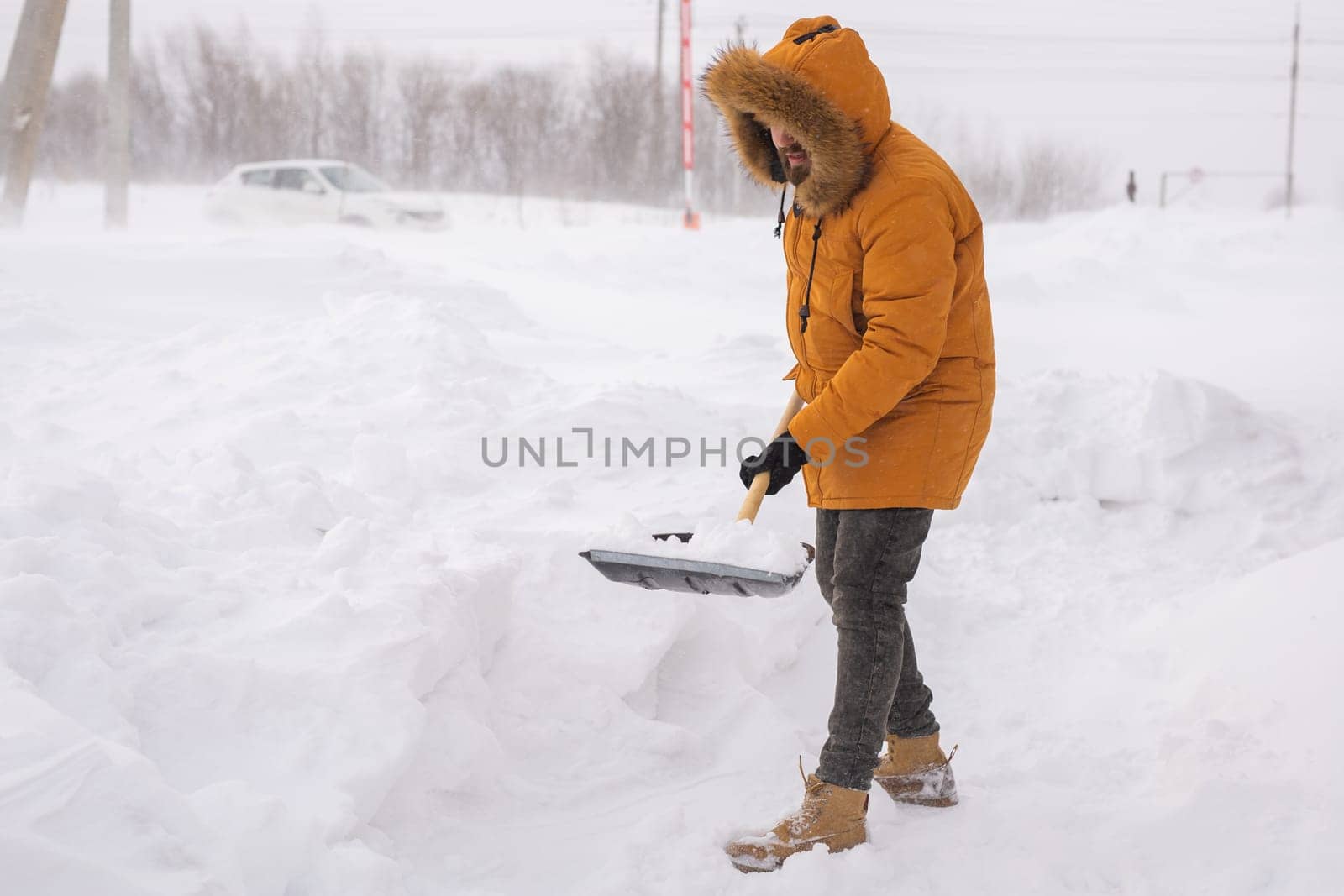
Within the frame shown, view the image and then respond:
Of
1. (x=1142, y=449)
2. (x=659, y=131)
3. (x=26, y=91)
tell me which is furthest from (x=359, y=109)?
(x=1142, y=449)

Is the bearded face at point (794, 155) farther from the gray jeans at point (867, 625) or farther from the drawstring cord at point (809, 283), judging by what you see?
the gray jeans at point (867, 625)

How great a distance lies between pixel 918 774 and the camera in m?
2.36

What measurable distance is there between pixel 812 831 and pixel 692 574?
0.55 m

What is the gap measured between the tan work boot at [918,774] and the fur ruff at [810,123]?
1135 millimetres

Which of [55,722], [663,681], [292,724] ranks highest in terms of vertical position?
[55,722]

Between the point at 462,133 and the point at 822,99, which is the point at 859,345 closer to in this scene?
the point at 822,99

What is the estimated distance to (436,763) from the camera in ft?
7.32

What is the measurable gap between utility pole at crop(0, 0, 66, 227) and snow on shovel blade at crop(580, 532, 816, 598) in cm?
901

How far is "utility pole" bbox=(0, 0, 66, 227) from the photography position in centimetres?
884

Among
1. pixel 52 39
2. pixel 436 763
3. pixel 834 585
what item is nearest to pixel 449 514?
pixel 436 763

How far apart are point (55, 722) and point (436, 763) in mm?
729

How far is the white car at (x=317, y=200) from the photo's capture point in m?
12.5

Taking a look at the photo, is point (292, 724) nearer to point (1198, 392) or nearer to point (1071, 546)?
point (1071, 546)

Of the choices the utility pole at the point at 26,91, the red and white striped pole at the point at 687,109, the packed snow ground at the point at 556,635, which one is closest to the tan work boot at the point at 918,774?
the packed snow ground at the point at 556,635
